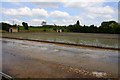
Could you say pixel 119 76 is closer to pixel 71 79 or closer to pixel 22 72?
pixel 71 79

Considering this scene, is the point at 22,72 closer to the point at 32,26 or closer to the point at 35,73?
the point at 35,73

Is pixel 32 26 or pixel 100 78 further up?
pixel 32 26

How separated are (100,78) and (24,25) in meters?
66.0

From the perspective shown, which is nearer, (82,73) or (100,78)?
(100,78)

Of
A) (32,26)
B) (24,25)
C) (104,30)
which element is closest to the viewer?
(104,30)

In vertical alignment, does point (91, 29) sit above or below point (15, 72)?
above

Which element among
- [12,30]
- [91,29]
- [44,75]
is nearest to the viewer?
[44,75]

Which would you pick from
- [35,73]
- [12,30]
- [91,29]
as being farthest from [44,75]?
[12,30]

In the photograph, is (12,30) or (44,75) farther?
(12,30)

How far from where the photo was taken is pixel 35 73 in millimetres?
6605

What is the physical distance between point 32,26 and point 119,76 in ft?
243

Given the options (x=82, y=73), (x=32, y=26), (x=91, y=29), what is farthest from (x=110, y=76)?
(x=32, y=26)

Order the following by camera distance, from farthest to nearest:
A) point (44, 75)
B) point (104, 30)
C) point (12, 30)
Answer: point (12, 30) < point (104, 30) < point (44, 75)

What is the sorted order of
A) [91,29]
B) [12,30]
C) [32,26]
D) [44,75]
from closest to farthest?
[44,75]
[91,29]
[12,30]
[32,26]
